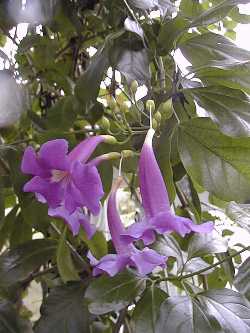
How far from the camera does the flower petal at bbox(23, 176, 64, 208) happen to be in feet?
2.06

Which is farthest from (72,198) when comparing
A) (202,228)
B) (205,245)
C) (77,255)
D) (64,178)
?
(77,255)

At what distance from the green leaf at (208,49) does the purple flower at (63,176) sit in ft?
0.80

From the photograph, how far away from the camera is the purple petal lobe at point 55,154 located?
60cm

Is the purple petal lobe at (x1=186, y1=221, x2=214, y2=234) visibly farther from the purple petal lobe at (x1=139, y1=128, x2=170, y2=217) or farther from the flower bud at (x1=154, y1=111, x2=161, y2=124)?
the flower bud at (x1=154, y1=111, x2=161, y2=124)

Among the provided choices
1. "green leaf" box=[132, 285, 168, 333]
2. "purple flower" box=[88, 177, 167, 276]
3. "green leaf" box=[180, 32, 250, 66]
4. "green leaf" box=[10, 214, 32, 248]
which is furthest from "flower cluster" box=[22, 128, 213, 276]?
"green leaf" box=[10, 214, 32, 248]

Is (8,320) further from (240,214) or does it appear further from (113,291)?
(240,214)

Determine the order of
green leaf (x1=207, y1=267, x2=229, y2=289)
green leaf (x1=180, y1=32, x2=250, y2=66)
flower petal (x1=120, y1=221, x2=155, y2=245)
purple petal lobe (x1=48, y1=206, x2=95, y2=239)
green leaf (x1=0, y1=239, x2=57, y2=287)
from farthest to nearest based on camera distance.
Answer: green leaf (x1=207, y1=267, x2=229, y2=289) < green leaf (x1=0, y1=239, x2=57, y2=287) < green leaf (x1=180, y1=32, x2=250, y2=66) < purple petal lobe (x1=48, y1=206, x2=95, y2=239) < flower petal (x1=120, y1=221, x2=155, y2=245)

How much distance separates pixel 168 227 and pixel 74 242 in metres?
0.53

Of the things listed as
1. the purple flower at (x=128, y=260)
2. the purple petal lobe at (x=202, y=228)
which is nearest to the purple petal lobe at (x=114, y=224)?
the purple flower at (x=128, y=260)

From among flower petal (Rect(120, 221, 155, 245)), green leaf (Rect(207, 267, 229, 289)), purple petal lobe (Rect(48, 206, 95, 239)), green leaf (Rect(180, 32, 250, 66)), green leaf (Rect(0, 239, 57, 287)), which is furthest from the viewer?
green leaf (Rect(207, 267, 229, 289))

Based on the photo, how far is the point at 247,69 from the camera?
2.32 ft

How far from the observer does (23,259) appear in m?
0.92

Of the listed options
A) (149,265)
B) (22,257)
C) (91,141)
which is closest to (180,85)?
(91,141)

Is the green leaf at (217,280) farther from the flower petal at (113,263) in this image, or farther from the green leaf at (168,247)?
the flower petal at (113,263)
